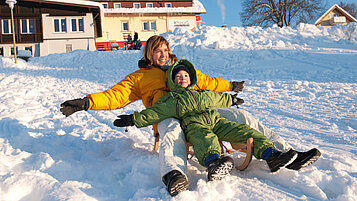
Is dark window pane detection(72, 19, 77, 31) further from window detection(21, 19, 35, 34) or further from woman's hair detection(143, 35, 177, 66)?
woman's hair detection(143, 35, 177, 66)

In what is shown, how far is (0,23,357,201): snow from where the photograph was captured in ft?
6.26

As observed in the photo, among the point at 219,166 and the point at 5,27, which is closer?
the point at 219,166

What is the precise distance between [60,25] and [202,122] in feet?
73.8

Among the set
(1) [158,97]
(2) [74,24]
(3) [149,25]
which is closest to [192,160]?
(1) [158,97]

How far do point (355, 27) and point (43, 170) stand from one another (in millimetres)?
13160

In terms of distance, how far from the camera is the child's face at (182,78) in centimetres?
260

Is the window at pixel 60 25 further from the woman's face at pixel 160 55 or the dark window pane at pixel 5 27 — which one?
the woman's face at pixel 160 55

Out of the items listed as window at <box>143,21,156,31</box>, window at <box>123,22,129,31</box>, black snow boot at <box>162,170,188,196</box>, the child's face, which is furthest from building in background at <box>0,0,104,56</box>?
black snow boot at <box>162,170,188,196</box>

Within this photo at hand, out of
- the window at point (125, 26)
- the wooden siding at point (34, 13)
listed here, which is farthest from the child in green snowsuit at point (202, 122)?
the window at point (125, 26)

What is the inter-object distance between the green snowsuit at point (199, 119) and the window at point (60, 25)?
71.9 ft

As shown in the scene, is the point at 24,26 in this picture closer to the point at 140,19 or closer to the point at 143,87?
the point at 140,19

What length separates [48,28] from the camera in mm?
21625

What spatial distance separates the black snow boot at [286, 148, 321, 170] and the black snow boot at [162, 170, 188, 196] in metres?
0.84

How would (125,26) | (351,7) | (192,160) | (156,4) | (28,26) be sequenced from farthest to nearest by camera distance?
1. (351,7)
2. (156,4)
3. (125,26)
4. (28,26)
5. (192,160)
